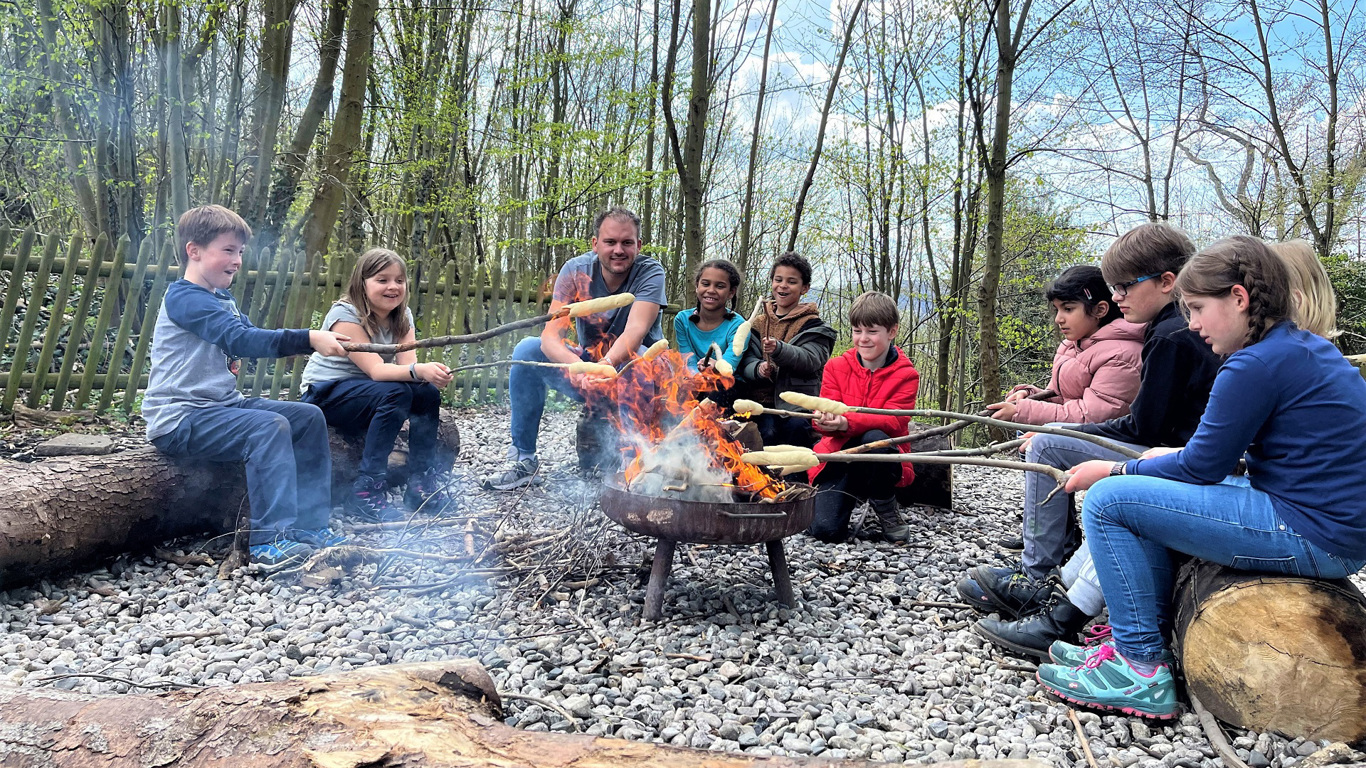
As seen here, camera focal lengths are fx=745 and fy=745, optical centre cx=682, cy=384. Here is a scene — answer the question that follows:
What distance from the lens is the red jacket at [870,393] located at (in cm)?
472

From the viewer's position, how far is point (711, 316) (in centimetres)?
557

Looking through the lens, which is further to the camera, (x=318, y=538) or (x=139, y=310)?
(x=139, y=310)

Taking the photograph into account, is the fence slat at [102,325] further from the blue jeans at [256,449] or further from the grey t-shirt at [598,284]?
the grey t-shirt at [598,284]

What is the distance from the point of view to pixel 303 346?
379 cm

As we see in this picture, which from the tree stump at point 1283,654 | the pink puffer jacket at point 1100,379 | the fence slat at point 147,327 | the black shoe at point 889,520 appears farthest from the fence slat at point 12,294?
the tree stump at point 1283,654

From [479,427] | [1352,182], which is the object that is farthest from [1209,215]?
[479,427]

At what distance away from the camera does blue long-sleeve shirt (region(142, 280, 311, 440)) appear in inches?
146

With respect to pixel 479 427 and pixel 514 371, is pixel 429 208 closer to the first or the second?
pixel 479 427

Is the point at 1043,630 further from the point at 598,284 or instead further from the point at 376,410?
the point at 376,410

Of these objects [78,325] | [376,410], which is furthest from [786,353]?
[78,325]

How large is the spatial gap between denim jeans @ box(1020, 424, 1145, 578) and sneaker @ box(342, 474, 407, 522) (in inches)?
138

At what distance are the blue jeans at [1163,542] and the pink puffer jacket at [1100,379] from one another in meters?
1.05

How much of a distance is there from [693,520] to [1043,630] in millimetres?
1492

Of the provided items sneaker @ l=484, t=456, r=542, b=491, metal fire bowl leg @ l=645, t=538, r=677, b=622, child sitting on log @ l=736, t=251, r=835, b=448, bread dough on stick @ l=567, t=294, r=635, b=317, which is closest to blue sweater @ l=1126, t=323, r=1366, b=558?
metal fire bowl leg @ l=645, t=538, r=677, b=622
